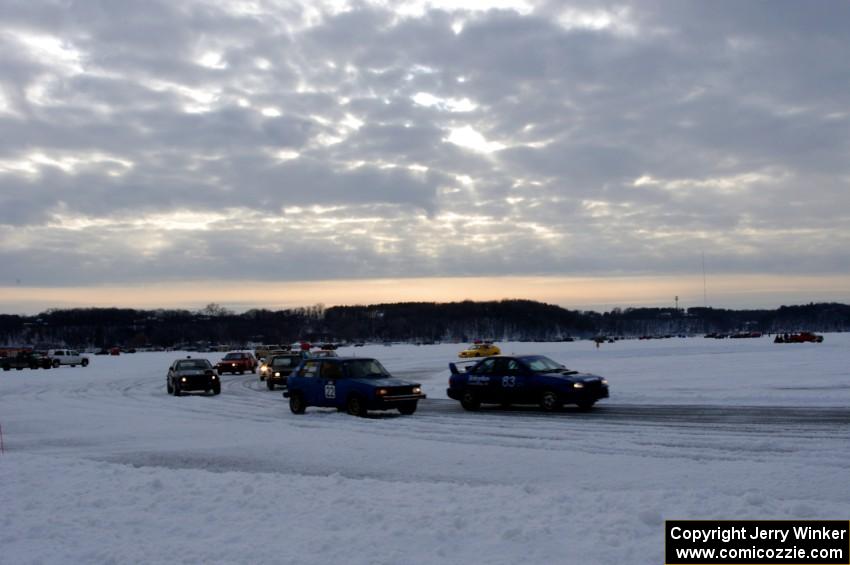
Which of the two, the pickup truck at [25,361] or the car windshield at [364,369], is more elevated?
the car windshield at [364,369]

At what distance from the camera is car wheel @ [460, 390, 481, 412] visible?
877 inches

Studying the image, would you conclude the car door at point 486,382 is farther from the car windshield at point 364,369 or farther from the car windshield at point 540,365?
the car windshield at point 364,369

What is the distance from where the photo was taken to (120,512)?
28.5 feet

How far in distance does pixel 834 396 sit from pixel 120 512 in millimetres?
19578

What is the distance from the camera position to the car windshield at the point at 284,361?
1316 inches

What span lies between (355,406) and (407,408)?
1300mm

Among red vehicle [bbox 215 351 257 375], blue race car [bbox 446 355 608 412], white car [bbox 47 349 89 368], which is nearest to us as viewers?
blue race car [bbox 446 355 608 412]

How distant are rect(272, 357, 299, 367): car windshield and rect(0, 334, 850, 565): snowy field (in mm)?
11783

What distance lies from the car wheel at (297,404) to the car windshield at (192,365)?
1012 cm

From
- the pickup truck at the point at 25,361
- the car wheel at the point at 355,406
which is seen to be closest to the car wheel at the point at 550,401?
the car wheel at the point at 355,406
